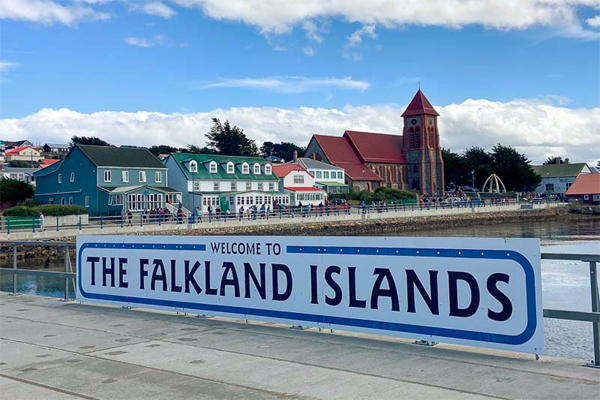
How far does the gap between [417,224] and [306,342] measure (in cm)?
6356

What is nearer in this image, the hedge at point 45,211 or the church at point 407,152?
the hedge at point 45,211

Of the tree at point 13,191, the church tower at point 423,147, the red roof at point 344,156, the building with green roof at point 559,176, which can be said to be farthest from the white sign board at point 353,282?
the building with green roof at point 559,176

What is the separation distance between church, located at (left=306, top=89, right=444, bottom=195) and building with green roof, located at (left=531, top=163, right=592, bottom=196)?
27.4 m

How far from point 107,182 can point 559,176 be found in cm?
10737

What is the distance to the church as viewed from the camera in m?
115

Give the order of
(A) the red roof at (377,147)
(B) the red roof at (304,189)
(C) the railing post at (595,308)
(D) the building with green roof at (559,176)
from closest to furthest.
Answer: (C) the railing post at (595,308) → (B) the red roof at (304,189) → (A) the red roof at (377,147) → (D) the building with green roof at (559,176)

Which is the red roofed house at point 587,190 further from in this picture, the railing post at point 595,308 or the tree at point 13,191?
the railing post at point 595,308

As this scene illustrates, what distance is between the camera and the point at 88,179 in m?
62.1

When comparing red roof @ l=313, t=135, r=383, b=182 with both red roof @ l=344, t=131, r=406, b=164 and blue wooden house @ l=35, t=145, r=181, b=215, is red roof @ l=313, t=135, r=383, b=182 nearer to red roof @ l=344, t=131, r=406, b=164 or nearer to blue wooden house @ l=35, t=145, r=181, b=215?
red roof @ l=344, t=131, r=406, b=164

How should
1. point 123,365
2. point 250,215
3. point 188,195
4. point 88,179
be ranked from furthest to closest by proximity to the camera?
1. point 188,195
2. point 88,179
3. point 250,215
4. point 123,365

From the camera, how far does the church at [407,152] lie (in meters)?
115

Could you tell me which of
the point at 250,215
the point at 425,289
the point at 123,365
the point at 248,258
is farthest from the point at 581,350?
the point at 250,215

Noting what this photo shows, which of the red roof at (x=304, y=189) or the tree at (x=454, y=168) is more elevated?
the tree at (x=454, y=168)

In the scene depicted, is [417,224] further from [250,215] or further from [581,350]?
[581,350]
